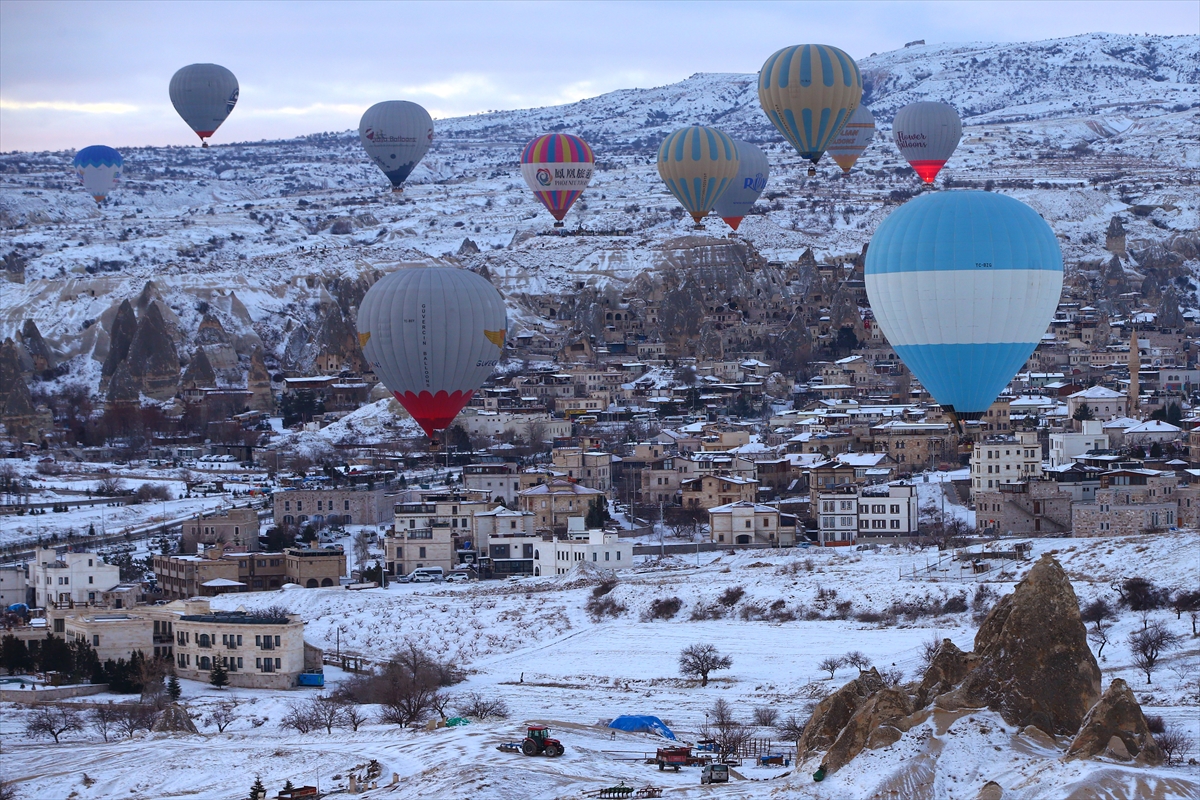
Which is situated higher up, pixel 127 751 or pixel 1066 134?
pixel 1066 134

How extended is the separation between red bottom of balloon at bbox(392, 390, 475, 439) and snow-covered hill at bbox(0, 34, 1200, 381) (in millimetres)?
51393

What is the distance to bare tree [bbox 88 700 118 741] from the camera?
3234 centimetres

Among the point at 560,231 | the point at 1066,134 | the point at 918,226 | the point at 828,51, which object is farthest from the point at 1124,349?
the point at 1066,134

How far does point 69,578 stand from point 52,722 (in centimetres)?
1135

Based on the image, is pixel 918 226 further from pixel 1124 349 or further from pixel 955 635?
pixel 1124 349

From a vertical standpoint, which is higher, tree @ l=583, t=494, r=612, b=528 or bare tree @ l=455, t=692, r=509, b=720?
tree @ l=583, t=494, r=612, b=528

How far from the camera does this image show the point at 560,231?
383 feet

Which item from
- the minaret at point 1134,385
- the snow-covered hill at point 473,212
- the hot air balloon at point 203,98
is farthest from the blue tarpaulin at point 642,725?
the snow-covered hill at point 473,212

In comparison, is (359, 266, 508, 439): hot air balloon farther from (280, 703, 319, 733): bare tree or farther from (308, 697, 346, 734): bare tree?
(280, 703, 319, 733): bare tree

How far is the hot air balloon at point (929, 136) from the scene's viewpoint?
7794 cm

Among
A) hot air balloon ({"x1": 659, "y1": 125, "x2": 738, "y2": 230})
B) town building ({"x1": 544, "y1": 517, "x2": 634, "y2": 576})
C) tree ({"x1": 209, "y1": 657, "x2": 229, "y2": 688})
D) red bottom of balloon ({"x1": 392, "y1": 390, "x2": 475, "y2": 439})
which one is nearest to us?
tree ({"x1": 209, "y1": 657, "x2": 229, "y2": 688})

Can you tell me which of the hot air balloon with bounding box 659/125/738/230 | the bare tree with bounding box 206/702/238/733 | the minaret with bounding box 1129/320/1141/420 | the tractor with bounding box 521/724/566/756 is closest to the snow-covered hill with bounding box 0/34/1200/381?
the minaret with bounding box 1129/320/1141/420

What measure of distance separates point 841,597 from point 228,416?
4083cm

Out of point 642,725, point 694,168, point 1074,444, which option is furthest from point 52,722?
point 694,168
